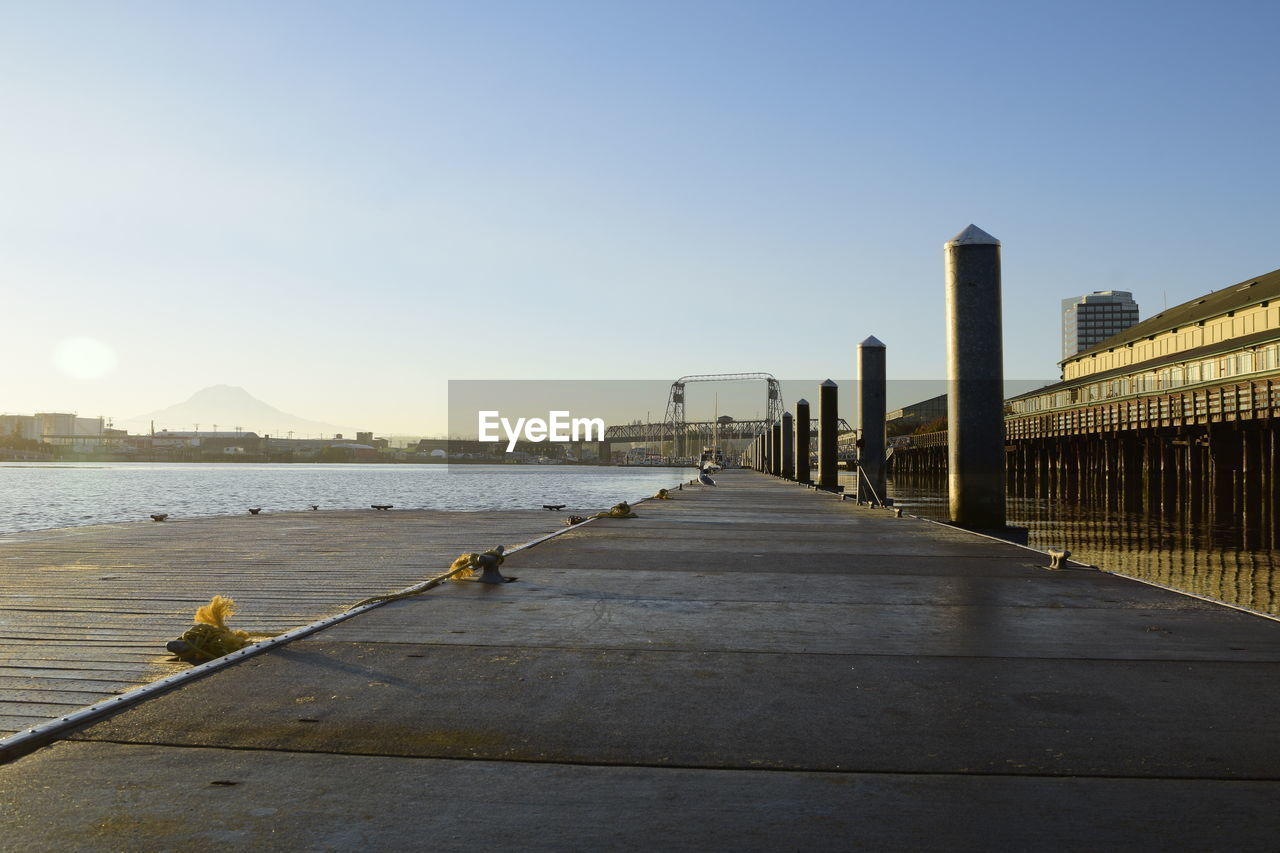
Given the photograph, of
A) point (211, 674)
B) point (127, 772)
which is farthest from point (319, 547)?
point (127, 772)

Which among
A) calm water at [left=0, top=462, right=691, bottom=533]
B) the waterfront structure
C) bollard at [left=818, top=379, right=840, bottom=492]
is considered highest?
the waterfront structure

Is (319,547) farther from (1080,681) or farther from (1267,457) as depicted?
(1267,457)

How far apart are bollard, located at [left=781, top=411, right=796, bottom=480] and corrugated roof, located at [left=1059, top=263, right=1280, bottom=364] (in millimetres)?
24001

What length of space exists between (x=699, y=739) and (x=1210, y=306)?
6196cm

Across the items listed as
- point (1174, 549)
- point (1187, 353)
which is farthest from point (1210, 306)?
point (1174, 549)

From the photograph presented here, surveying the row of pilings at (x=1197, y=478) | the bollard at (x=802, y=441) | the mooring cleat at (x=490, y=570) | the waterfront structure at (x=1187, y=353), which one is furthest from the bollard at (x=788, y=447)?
the mooring cleat at (x=490, y=570)

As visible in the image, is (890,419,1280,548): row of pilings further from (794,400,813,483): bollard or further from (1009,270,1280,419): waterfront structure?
(794,400,813,483): bollard

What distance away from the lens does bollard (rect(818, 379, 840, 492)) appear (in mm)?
40031

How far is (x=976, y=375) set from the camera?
15.7 meters

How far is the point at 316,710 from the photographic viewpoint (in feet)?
14.5

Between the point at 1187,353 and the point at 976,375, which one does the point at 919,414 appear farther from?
the point at 976,375

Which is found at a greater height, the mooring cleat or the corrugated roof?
the corrugated roof

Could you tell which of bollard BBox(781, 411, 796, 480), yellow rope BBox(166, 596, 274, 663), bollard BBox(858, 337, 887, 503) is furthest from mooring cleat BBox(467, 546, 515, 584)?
bollard BBox(781, 411, 796, 480)

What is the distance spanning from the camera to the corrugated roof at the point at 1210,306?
4950cm
